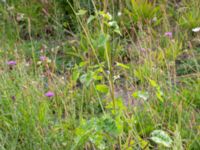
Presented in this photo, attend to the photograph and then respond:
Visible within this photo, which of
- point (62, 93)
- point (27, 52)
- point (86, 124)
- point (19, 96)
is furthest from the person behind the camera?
point (27, 52)

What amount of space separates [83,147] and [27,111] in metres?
0.40

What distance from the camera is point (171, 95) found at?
296 cm

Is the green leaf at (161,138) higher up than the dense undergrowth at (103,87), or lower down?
higher up

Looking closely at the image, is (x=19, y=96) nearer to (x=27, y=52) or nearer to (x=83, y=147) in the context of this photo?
(x=83, y=147)

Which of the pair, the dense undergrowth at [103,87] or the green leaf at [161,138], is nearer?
the green leaf at [161,138]

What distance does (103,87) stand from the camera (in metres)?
2.10

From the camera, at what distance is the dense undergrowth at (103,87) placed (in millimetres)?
2137

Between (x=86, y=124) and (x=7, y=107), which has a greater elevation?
(x=86, y=124)

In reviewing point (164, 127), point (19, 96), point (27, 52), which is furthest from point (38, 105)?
point (27, 52)

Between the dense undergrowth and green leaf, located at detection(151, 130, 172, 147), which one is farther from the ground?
green leaf, located at detection(151, 130, 172, 147)

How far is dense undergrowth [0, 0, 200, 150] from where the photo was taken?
7.01 feet

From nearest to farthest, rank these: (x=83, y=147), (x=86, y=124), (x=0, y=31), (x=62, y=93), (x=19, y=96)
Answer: (x=86, y=124) < (x=83, y=147) < (x=19, y=96) < (x=62, y=93) < (x=0, y=31)

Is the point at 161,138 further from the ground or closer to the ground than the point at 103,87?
closer to the ground

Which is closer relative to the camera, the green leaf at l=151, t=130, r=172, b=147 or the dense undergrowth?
the green leaf at l=151, t=130, r=172, b=147
